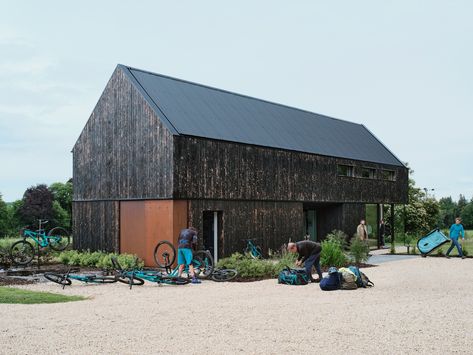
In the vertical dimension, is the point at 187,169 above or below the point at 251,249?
above

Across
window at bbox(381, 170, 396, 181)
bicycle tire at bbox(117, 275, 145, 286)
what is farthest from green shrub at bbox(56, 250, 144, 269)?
window at bbox(381, 170, 396, 181)

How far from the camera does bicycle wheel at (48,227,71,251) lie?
794 inches

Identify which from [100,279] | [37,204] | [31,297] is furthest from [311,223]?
[37,204]

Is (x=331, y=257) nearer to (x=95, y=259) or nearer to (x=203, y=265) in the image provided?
(x=203, y=265)

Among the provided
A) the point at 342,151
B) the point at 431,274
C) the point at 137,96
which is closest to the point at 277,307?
the point at 431,274

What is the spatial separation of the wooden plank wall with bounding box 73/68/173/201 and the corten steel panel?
36 cm

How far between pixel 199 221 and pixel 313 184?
26.6 ft

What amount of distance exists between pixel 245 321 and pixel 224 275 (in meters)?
6.41

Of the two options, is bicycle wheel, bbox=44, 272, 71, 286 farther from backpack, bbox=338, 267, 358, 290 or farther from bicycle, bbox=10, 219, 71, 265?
backpack, bbox=338, 267, 358, 290

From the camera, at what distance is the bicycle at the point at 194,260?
1568cm

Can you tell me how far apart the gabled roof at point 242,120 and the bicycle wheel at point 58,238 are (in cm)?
559

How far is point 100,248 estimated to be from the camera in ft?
71.3

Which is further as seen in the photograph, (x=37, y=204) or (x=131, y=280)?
(x=37, y=204)

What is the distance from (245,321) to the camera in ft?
30.5
